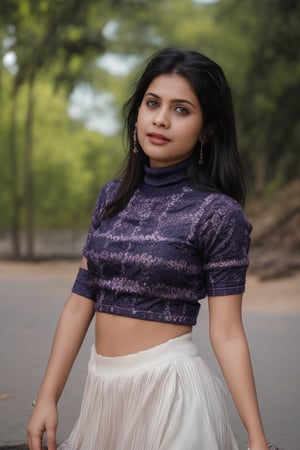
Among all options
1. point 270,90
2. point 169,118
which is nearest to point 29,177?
point 270,90

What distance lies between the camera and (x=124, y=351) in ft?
5.41

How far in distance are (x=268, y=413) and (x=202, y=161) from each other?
2.25 metres

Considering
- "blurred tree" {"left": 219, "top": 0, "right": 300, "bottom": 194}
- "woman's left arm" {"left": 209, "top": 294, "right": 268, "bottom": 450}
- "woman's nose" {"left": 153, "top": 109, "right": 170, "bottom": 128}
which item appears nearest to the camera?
"woman's left arm" {"left": 209, "top": 294, "right": 268, "bottom": 450}

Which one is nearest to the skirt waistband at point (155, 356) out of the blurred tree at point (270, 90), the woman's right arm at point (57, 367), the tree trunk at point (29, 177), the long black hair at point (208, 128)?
the woman's right arm at point (57, 367)

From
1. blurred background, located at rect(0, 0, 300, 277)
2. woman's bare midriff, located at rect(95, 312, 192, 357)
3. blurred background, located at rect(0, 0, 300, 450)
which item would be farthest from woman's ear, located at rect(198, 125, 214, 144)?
blurred background, located at rect(0, 0, 300, 277)

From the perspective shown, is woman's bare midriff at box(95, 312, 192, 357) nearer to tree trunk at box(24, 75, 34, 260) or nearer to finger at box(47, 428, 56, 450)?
finger at box(47, 428, 56, 450)

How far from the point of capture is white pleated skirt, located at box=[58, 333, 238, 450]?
5.24 ft

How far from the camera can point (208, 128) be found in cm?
173

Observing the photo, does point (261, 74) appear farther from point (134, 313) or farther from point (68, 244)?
point (134, 313)

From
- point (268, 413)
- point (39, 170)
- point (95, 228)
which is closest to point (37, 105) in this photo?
point (39, 170)

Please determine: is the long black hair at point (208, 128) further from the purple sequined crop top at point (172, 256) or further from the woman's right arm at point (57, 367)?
the woman's right arm at point (57, 367)

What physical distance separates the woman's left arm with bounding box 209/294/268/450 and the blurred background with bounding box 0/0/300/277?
9814 millimetres

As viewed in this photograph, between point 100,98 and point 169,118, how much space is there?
10.4 m

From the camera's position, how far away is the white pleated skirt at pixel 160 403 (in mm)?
1598
